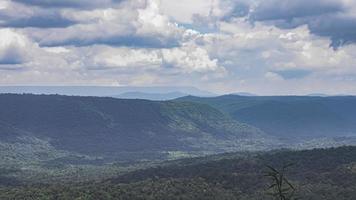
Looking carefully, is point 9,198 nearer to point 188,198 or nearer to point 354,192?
point 188,198

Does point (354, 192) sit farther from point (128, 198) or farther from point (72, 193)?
point (72, 193)

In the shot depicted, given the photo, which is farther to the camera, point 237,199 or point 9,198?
point 237,199

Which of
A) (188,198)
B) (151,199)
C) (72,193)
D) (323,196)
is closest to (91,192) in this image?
(72,193)

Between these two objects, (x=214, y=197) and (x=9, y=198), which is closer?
(x=9, y=198)

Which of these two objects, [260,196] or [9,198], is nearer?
Answer: [9,198]

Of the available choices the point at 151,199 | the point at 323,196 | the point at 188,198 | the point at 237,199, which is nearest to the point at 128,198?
the point at 151,199

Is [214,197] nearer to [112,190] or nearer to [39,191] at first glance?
[112,190]

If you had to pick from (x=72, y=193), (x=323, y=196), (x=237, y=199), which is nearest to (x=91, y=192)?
(x=72, y=193)
